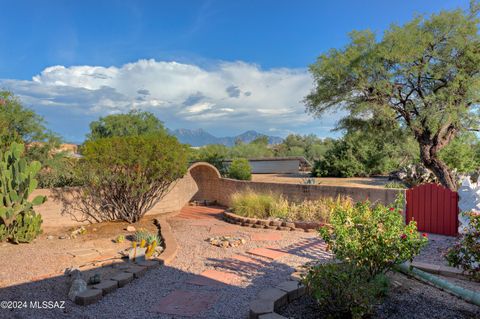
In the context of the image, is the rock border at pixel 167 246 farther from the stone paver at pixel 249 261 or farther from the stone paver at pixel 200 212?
the stone paver at pixel 200 212

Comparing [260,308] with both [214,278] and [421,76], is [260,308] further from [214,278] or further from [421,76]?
[421,76]

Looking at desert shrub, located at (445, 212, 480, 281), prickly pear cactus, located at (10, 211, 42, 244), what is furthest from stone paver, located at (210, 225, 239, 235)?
desert shrub, located at (445, 212, 480, 281)

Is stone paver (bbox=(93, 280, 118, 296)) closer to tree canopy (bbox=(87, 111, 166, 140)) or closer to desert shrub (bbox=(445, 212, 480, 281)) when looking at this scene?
desert shrub (bbox=(445, 212, 480, 281))

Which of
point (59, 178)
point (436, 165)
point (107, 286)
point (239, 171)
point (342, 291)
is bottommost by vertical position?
point (107, 286)

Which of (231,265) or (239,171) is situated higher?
(239,171)

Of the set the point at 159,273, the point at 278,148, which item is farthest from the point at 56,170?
the point at 278,148

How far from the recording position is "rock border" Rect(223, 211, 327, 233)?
7852mm

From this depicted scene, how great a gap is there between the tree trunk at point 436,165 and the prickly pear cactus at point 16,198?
41.3 ft

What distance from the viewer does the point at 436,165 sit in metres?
12.2

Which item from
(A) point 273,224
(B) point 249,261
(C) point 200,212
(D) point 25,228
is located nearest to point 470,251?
(B) point 249,261

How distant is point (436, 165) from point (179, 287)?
444 inches

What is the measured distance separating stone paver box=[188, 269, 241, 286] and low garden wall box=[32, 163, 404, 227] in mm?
4723

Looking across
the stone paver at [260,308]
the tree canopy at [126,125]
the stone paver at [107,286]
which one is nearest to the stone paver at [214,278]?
the stone paver at [107,286]

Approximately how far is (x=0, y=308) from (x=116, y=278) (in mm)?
1322
